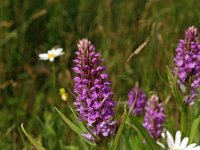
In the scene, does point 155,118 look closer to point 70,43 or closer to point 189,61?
point 189,61

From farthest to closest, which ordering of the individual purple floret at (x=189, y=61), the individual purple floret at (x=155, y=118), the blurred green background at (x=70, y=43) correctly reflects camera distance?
the blurred green background at (x=70, y=43) → the individual purple floret at (x=155, y=118) → the individual purple floret at (x=189, y=61)

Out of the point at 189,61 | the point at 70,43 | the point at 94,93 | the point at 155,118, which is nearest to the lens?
the point at 94,93

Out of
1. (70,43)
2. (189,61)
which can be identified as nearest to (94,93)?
(189,61)

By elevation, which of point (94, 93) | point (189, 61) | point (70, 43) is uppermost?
point (70, 43)

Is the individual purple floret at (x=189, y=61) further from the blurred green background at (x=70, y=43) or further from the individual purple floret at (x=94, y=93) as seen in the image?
the blurred green background at (x=70, y=43)

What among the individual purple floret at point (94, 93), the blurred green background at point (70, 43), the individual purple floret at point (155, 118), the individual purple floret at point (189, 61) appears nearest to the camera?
the individual purple floret at point (94, 93)

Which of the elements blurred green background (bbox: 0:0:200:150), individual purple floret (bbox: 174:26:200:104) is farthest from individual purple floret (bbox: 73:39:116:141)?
blurred green background (bbox: 0:0:200:150)

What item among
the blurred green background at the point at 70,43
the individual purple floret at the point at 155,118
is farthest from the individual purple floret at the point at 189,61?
the blurred green background at the point at 70,43
